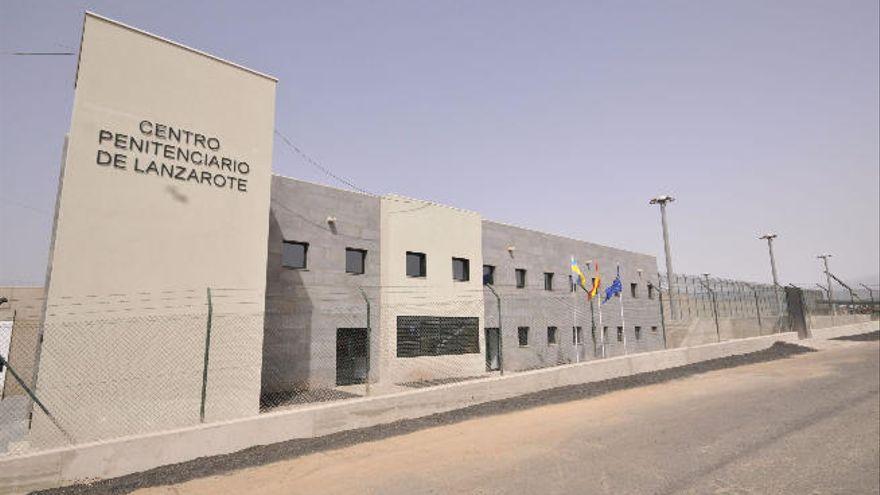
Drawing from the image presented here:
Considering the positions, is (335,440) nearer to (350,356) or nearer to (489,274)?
(350,356)

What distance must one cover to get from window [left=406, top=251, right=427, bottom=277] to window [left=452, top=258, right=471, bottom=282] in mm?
1872

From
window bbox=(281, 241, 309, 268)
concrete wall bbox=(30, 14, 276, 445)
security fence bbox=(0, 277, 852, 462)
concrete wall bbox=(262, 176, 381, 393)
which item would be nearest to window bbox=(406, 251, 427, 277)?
security fence bbox=(0, 277, 852, 462)

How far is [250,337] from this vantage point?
12539mm

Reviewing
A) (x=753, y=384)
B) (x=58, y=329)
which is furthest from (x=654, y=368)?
(x=58, y=329)

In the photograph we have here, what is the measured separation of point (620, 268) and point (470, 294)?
1481 centimetres

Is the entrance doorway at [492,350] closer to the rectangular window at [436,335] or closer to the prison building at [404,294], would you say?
the prison building at [404,294]

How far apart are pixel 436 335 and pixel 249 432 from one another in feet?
39.0

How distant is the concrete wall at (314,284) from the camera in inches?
634

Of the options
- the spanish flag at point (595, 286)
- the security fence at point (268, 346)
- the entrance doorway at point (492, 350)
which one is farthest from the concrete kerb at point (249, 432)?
the spanish flag at point (595, 286)

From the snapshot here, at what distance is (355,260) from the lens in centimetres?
1916

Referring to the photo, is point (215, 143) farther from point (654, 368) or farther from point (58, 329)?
point (654, 368)

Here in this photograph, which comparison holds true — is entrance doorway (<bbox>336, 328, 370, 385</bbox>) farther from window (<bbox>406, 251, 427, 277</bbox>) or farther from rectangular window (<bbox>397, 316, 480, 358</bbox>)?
window (<bbox>406, 251, 427, 277</bbox>)

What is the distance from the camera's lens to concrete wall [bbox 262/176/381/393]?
1611 centimetres

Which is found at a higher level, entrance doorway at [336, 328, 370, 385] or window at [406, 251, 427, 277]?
window at [406, 251, 427, 277]
